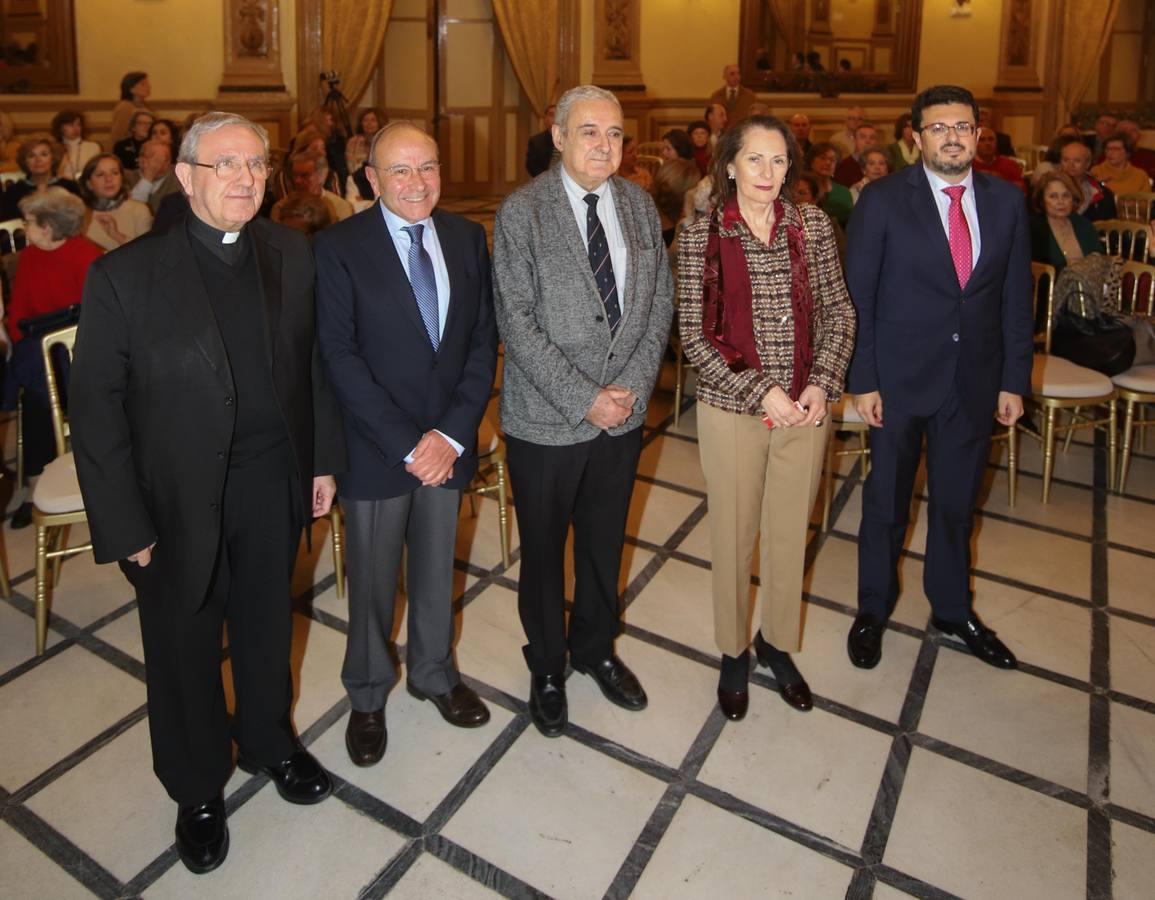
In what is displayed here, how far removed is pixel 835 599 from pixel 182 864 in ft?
7.24

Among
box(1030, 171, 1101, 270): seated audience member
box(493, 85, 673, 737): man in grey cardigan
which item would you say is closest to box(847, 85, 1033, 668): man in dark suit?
box(493, 85, 673, 737): man in grey cardigan

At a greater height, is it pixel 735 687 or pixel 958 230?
pixel 958 230

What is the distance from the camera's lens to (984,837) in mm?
2377

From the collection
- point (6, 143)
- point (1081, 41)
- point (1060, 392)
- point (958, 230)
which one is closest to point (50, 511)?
point (958, 230)

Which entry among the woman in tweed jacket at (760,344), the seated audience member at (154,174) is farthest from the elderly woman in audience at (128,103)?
the woman in tweed jacket at (760,344)

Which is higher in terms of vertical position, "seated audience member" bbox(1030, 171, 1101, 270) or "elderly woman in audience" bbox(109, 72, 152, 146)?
"elderly woman in audience" bbox(109, 72, 152, 146)

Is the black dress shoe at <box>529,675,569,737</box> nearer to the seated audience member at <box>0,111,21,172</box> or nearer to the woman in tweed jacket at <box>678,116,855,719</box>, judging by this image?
the woman in tweed jacket at <box>678,116,855,719</box>

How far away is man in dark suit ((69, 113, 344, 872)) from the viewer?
195 centimetres

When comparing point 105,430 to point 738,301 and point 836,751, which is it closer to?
point 738,301

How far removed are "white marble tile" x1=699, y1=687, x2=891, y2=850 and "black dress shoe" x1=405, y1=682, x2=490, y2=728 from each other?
624mm

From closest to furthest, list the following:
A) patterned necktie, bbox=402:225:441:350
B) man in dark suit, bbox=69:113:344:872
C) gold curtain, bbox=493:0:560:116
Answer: man in dark suit, bbox=69:113:344:872 < patterned necktie, bbox=402:225:441:350 < gold curtain, bbox=493:0:560:116

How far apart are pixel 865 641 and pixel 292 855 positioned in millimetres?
1771

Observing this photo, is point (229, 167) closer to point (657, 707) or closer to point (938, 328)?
point (657, 707)

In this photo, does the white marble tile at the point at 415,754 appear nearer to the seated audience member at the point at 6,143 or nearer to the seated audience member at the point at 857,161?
the seated audience member at the point at 857,161
